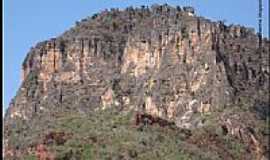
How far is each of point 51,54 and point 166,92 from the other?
1615 cm

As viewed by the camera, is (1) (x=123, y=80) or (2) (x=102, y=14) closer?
(1) (x=123, y=80)

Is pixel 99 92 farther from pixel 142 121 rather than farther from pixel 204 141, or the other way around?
pixel 204 141

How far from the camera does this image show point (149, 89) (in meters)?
77.6

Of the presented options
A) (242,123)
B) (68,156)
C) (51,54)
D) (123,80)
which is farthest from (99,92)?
(68,156)

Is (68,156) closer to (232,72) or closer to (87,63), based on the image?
(232,72)

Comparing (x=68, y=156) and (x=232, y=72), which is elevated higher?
(x=232, y=72)

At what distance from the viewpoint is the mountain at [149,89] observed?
5744 cm

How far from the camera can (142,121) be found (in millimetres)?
61906

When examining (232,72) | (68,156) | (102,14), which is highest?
(102,14)

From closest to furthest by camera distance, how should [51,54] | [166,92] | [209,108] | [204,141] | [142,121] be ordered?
[204,141] < [142,121] < [209,108] < [166,92] < [51,54]

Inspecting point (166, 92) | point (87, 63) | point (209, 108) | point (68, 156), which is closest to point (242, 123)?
point (209, 108)

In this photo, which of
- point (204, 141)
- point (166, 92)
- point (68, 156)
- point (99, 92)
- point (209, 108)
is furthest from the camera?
point (99, 92)

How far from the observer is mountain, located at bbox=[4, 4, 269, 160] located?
2261 inches

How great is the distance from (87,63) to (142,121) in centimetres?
2533
